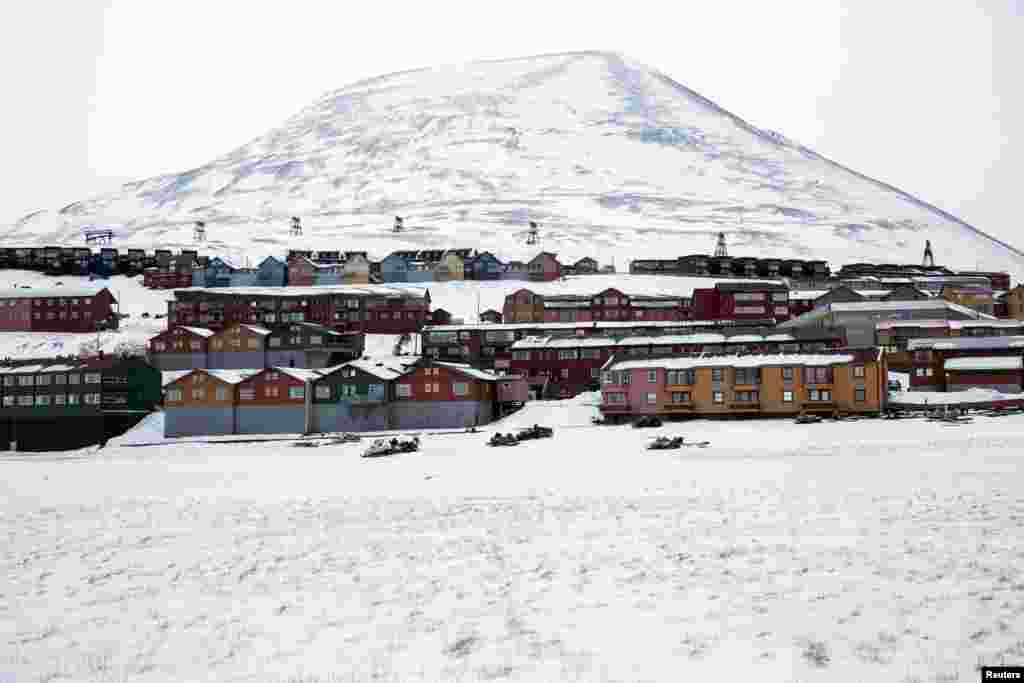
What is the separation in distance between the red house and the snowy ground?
66029mm

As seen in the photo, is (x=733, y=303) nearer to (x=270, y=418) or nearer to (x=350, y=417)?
(x=350, y=417)

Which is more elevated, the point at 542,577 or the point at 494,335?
the point at 494,335

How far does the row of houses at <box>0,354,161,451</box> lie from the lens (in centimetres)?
6084

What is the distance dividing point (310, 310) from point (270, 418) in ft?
108

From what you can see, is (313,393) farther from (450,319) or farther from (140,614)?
(140,614)

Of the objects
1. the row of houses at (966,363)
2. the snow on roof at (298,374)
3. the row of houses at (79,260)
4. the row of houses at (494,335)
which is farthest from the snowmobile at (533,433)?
the row of houses at (79,260)

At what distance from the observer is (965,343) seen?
64.9 meters

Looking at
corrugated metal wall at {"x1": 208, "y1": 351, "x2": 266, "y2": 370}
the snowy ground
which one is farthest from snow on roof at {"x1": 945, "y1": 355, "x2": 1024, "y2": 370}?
corrugated metal wall at {"x1": 208, "y1": 351, "x2": 266, "y2": 370}

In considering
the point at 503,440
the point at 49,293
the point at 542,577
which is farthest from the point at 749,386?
the point at 49,293

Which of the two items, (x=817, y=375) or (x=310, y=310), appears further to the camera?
(x=310, y=310)

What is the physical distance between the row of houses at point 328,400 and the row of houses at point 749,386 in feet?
30.8

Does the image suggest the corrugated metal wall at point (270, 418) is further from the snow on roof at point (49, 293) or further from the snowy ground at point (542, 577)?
the snow on roof at point (49, 293)

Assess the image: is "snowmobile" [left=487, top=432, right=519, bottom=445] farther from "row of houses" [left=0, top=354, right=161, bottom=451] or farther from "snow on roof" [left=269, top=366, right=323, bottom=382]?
"row of houses" [left=0, top=354, right=161, bottom=451]

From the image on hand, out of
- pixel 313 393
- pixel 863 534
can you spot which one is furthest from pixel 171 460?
pixel 863 534
